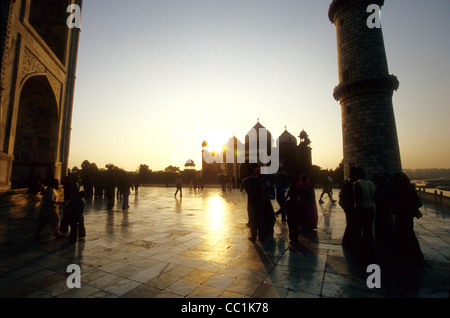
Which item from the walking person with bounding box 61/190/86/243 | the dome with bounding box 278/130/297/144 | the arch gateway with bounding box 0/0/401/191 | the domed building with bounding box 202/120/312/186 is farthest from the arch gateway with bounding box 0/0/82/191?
the dome with bounding box 278/130/297/144

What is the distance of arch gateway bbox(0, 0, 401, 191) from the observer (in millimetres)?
13766

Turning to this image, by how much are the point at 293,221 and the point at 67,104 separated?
64.6 ft

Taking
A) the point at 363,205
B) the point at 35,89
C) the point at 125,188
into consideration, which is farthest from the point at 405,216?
the point at 35,89

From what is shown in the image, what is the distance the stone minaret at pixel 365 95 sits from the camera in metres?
13.9

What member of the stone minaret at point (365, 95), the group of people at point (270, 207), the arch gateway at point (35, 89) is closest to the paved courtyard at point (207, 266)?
the group of people at point (270, 207)

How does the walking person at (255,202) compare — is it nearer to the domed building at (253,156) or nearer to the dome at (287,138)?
the domed building at (253,156)

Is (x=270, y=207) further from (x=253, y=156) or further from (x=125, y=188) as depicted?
(x=253, y=156)

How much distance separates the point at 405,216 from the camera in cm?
405

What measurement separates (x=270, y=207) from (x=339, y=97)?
1437 cm

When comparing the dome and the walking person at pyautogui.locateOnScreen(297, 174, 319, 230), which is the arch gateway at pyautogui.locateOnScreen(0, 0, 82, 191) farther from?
the dome

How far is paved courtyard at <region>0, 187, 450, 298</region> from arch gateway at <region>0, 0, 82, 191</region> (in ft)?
26.6

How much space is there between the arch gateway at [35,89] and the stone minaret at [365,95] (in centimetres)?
2012
